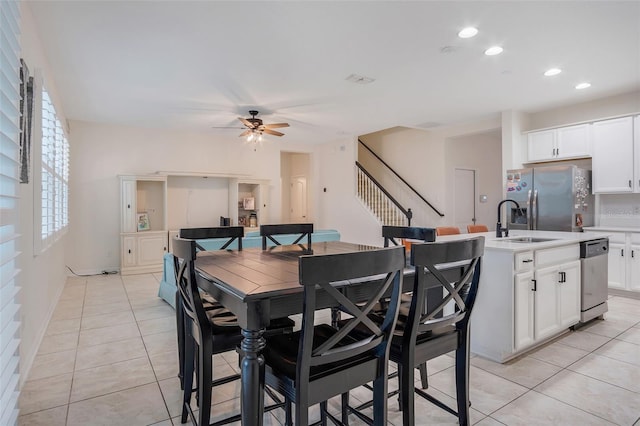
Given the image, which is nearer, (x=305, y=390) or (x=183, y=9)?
(x=305, y=390)

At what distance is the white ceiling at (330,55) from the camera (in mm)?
2861

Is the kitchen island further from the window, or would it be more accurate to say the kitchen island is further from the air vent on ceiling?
the window

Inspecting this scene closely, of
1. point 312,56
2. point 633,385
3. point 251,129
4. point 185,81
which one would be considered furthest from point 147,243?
point 633,385

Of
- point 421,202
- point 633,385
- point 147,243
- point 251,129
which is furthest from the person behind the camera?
point 421,202

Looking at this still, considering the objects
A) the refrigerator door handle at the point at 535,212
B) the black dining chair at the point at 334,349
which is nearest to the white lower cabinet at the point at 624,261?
the refrigerator door handle at the point at 535,212

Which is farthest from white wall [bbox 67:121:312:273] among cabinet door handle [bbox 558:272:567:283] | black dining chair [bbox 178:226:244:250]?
cabinet door handle [bbox 558:272:567:283]

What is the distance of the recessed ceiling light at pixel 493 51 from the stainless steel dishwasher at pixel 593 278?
6.73 ft

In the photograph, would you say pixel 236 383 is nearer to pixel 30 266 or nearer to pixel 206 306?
pixel 206 306

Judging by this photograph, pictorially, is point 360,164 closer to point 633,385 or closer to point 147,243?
point 147,243

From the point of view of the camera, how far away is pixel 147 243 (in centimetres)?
654

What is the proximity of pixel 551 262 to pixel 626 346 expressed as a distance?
1.00m

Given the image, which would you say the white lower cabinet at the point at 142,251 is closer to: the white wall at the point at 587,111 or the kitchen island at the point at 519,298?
the kitchen island at the point at 519,298

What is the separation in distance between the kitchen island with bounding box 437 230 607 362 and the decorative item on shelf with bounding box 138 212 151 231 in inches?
241

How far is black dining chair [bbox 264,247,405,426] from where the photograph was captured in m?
1.25
